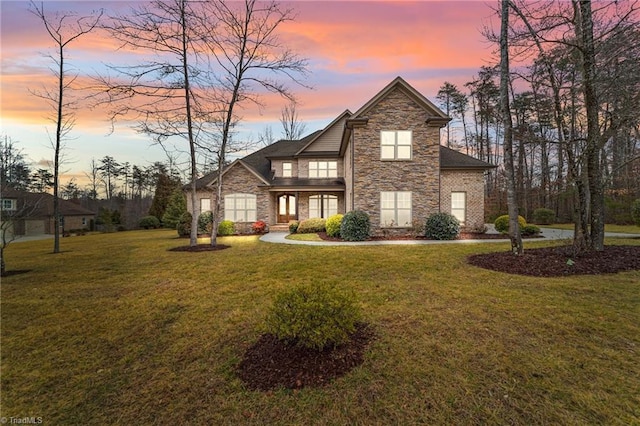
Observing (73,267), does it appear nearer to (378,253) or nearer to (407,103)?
(378,253)

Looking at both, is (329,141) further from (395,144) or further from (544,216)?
(544,216)

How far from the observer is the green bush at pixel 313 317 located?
3252mm

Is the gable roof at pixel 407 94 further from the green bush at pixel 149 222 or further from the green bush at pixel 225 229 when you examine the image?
the green bush at pixel 149 222

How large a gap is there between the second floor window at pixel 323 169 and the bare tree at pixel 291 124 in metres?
19.2

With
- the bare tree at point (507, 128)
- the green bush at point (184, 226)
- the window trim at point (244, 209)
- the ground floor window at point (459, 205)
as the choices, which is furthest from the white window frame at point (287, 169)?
the bare tree at point (507, 128)

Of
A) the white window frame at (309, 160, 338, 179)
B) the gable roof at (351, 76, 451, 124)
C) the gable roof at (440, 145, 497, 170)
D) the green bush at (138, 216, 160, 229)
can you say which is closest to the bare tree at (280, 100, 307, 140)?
the white window frame at (309, 160, 338, 179)

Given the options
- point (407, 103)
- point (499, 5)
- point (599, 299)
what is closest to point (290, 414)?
point (599, 299)

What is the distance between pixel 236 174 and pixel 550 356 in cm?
1888

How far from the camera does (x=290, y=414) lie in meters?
2.60

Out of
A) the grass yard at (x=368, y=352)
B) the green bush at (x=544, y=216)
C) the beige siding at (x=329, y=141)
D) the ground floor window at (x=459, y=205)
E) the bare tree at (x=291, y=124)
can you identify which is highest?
the bare tree at (x=291, y=124)

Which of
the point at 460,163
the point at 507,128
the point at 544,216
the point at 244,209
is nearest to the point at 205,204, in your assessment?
the point at 244,209

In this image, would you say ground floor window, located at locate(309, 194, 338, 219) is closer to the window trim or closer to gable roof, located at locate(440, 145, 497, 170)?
the window trim

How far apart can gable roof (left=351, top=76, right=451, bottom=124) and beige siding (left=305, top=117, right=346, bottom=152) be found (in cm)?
660

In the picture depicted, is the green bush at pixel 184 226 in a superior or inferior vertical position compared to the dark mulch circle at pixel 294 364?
superior
